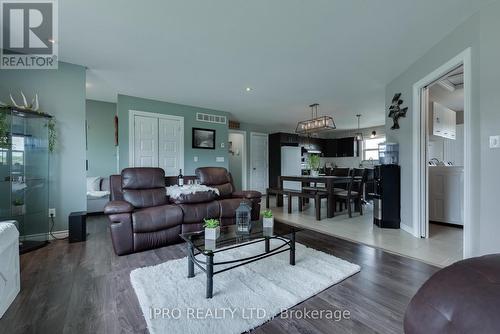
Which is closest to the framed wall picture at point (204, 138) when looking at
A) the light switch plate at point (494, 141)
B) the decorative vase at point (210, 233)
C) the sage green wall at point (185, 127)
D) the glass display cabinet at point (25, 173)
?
the sage green wall at point (185, 127)

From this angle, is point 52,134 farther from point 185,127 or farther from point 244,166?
point 244,166

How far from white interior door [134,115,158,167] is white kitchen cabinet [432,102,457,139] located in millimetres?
5438

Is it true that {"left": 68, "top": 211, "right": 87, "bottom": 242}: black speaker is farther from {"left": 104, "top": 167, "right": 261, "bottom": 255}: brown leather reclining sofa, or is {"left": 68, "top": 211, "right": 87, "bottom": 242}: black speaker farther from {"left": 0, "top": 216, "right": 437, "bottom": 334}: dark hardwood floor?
{"left": 104, "top": 167, "right": 261, "bottom": 255}: brown leather reclining sofa

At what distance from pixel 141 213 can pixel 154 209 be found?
6.6 inches

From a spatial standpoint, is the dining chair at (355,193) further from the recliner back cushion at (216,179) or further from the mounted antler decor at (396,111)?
the recliner back cushion at (216,179)

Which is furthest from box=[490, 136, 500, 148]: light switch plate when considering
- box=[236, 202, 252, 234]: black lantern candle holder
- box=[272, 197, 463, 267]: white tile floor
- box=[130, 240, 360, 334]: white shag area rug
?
box=[236, 202, 252, 234]: black lantern candle holder

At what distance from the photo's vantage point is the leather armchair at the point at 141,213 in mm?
2514

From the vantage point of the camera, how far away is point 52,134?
3.03m

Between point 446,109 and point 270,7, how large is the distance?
14.5 feet

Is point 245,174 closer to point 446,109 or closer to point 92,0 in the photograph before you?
point 446,109

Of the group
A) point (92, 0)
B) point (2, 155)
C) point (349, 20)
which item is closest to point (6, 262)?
point (2, 155)

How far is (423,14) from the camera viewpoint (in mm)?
2107

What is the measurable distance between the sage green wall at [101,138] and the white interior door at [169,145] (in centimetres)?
122

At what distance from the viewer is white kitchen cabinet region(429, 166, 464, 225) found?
3.51 metres
